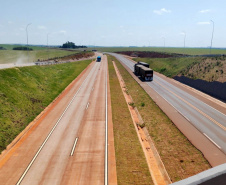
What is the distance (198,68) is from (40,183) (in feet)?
171

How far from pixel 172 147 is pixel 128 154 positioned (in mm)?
4551

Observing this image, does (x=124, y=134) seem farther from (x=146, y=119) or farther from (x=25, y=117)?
(x=25, y=117)

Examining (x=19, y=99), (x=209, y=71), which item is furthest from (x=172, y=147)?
(x=209, y=71)

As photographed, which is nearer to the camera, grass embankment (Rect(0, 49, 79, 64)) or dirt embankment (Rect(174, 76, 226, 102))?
dirt embankment (Rect(174, 76, 226, 102))

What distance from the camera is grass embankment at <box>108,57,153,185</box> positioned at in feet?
44.9

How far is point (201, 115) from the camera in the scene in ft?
87.5

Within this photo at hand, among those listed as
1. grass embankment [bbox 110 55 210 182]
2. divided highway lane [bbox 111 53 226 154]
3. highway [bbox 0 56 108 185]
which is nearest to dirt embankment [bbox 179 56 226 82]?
divided highway lane [bbox 111 53 226 154]

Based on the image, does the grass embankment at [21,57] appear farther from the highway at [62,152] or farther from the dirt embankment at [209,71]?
the highway at [62,152]

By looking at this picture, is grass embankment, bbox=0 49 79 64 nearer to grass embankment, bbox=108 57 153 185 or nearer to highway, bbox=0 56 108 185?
highway, bbox=0 56 108 185

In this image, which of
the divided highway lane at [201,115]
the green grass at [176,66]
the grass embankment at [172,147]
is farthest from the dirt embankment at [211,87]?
the grass embankment at [172,147]

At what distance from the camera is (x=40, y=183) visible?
13195mm

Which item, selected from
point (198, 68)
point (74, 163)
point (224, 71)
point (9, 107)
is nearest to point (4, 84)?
point (9, 107)

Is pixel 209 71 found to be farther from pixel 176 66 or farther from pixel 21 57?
pixel 21 57

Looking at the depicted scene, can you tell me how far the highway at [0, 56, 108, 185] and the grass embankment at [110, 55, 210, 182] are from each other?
5157 millimetres
